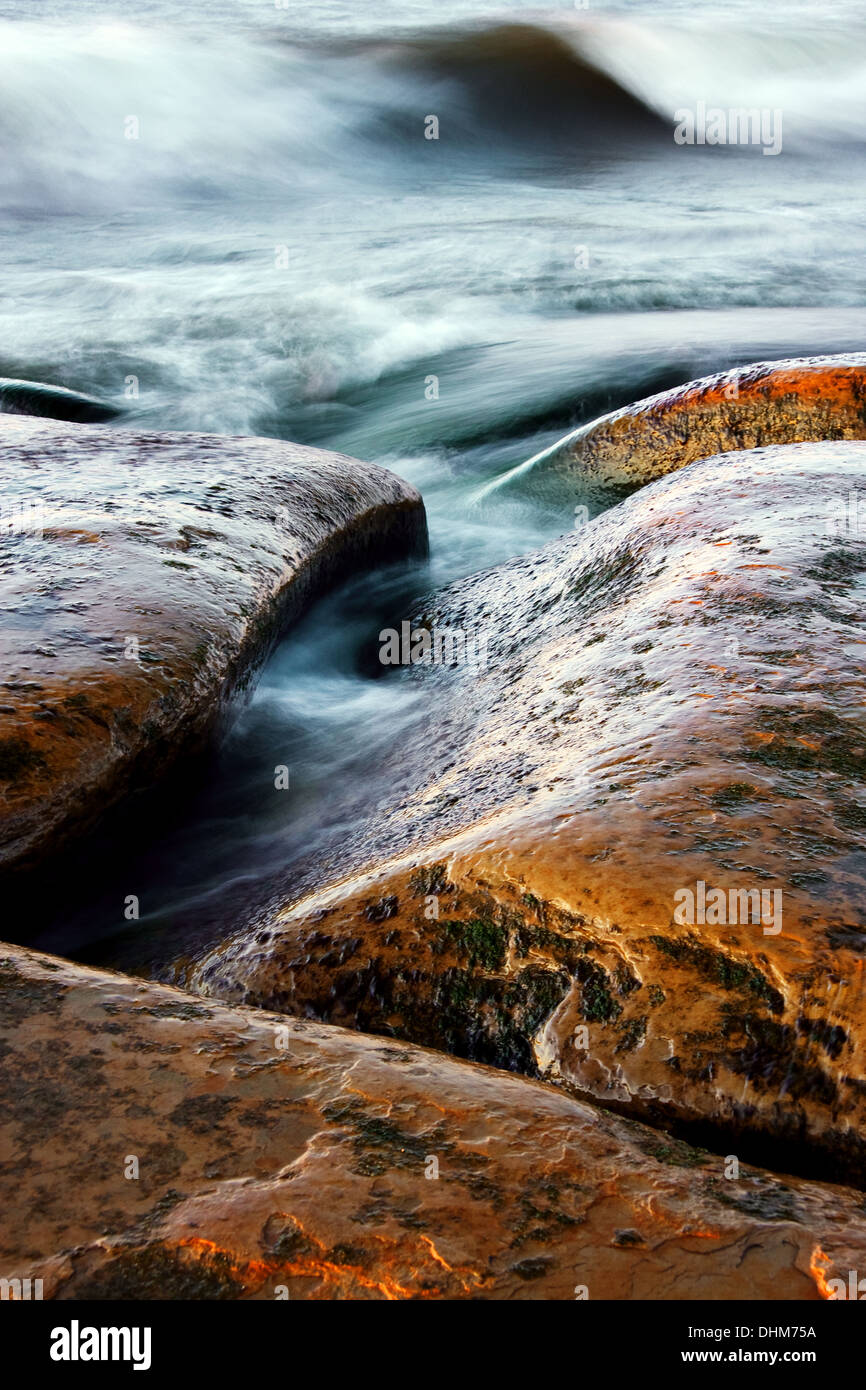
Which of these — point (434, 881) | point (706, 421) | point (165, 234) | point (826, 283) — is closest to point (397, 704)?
point (434, 881)

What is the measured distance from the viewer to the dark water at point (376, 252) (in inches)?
174

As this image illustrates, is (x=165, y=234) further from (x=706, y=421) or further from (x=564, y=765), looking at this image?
(x=564, y=765)

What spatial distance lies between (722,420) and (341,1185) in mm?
5540

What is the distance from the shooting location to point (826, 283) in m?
12.0

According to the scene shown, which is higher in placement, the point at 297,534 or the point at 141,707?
the point at 297,534

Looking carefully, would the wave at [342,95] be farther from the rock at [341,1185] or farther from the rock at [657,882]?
the rock at [341,1185]

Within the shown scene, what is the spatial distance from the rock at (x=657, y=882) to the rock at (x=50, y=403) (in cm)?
607

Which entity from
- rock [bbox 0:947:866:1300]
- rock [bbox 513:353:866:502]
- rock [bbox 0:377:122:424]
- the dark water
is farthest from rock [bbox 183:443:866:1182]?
rock [bbox 0:377:122:424]

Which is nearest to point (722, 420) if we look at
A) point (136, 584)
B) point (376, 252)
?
point (136, 584)

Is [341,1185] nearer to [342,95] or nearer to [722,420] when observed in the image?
[722,420]

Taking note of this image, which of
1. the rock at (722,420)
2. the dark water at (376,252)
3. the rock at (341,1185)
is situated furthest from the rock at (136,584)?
the rock at (722,420)

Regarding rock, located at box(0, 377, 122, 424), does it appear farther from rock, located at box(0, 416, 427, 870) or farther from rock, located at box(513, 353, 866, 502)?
rock, located at box(513, 353, 866, 502)

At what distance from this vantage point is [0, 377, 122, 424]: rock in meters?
8.27
